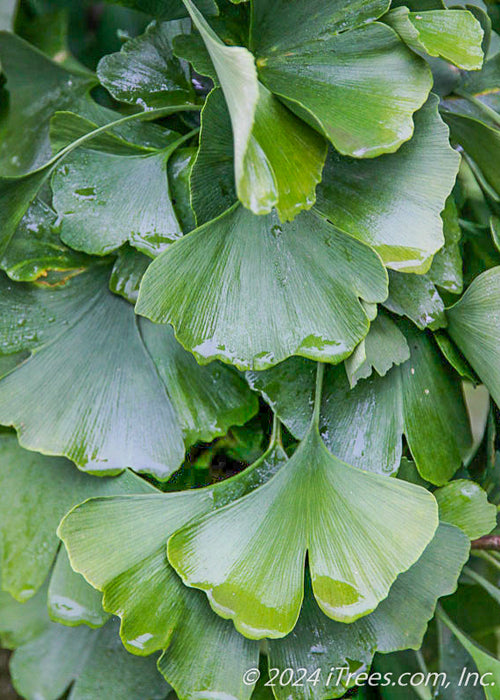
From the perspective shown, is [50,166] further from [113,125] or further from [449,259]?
[449,259]

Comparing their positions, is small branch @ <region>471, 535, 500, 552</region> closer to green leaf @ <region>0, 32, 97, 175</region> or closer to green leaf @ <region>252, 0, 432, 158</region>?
green leaf @ <region>252, 0, 432, 158</region>

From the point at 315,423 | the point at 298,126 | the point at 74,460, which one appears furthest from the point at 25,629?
the point at 298,126

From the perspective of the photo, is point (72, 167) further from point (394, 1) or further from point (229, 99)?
point (394, 1)

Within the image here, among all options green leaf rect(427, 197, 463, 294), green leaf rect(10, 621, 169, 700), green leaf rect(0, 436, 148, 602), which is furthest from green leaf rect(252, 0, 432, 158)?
green leaf rect(10, 621, 169, 700)

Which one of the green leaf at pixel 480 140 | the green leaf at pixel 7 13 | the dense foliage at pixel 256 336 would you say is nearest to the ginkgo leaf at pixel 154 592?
the dense foliage at pixel 256 336

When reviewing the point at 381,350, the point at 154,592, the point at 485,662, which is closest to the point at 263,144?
the point at 381,350

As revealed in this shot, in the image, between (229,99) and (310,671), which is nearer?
(229,99)

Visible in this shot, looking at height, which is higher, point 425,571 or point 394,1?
point 394,1
